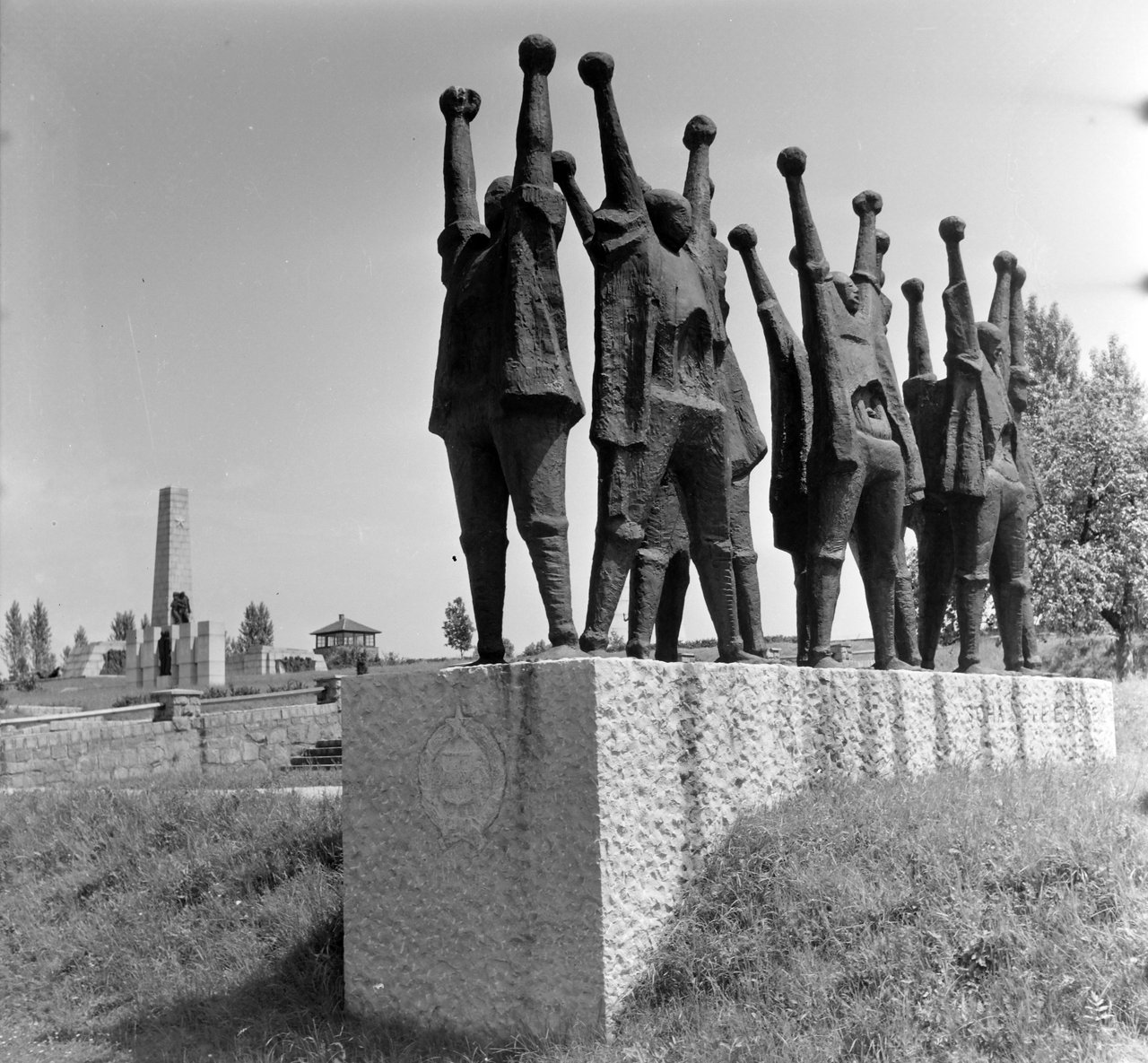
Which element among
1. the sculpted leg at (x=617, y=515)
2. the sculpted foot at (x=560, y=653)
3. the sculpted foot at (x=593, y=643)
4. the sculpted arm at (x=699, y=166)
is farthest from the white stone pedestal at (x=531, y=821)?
the sculpted arm at (x=699, y=166)

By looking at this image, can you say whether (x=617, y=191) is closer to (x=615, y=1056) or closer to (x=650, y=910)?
(x=650, y=910)

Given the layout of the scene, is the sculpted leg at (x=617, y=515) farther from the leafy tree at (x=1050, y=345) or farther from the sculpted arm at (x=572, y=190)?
the leafy tree at (x=1050, y=345)

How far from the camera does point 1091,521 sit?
20.6 metres

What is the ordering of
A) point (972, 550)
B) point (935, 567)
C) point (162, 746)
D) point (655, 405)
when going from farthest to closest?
point (162, 746) → point (935, 567) → point (972, 550) → point (655, 405)

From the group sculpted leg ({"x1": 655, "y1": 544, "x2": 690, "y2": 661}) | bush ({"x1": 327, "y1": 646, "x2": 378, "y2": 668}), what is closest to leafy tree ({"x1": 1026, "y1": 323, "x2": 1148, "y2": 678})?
sculpted leg ({"x1": 655, "y1": 544, "x2": 690, "y2": 661})

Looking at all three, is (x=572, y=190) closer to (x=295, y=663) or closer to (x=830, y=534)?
(x=830, y=534)

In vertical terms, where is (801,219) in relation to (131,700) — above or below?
above

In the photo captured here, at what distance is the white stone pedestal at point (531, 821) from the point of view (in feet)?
15.2

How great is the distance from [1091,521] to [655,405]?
17.2 metres

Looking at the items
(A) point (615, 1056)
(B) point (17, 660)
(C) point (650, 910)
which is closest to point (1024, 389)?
(C) point (650, 910)

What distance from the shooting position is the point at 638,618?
5.95 m

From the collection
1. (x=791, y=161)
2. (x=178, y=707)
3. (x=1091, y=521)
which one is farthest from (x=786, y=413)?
(x=1091, y=521)

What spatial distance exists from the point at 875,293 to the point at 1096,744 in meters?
4.27

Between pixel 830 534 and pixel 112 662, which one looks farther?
pixel 112 662
